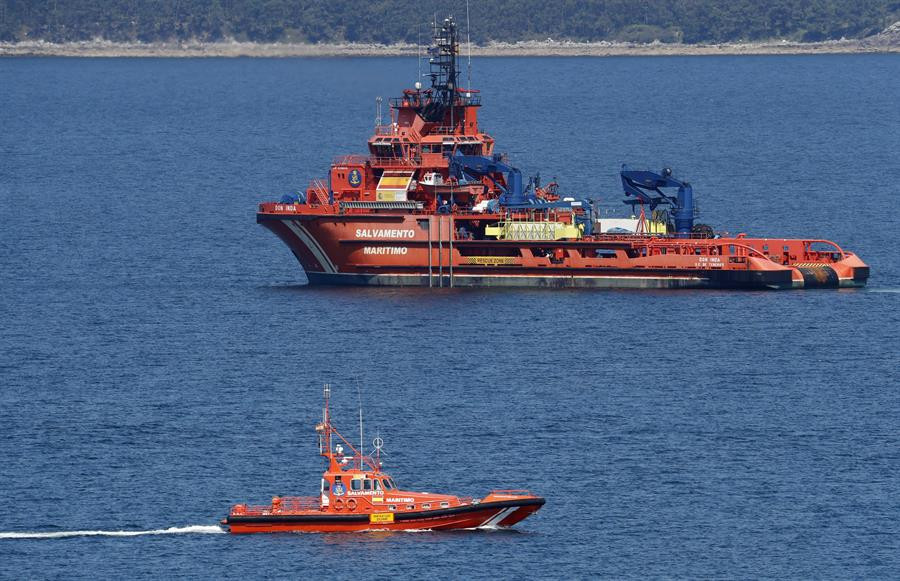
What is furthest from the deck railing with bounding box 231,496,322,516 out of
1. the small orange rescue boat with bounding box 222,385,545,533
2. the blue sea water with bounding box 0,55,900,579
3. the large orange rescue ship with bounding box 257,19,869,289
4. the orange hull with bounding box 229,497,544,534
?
the large orange rescue ship with bounding box 257,19,869,289

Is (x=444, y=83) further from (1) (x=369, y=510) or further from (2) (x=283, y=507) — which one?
(1) (x=369, y=510)

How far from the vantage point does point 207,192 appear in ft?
643

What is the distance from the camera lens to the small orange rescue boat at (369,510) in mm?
86875

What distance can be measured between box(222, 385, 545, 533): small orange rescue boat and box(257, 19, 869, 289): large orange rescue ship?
4866cm

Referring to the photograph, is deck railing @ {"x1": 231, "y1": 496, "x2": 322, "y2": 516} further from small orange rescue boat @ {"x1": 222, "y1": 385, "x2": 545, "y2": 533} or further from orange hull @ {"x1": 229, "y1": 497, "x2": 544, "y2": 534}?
orange hull @ {"x1": 229, "y1": 497, "x2": 544, "y2": 534}

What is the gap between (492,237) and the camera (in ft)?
447

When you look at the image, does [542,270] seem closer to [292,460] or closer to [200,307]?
[200,307]

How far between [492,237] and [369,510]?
50.7 meters

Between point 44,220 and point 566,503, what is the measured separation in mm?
91195

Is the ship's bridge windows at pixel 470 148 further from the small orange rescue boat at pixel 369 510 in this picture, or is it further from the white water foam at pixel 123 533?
the white water foam at pixel 123 533

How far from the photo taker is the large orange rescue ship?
13488cm

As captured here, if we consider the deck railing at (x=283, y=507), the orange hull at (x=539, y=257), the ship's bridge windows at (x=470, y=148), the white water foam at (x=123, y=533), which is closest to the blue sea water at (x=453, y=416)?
the white water foam at (x=123, y=533)

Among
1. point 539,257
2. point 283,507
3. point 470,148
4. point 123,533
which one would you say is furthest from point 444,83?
point 123,533

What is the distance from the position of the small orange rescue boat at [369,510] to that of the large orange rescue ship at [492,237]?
160 ft
